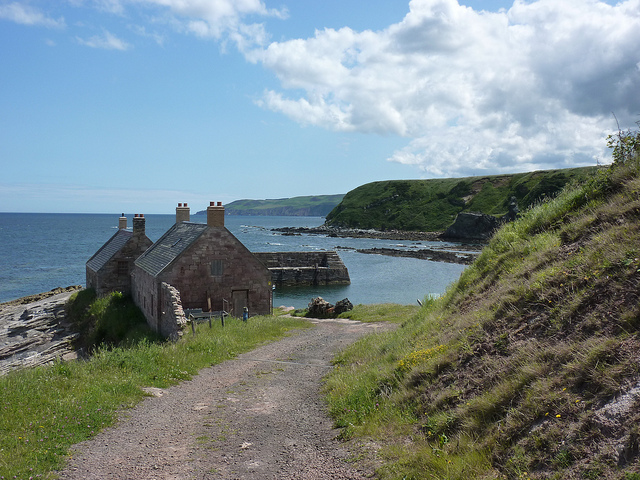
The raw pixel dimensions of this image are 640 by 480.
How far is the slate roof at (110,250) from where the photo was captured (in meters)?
33.2

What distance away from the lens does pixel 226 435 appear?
348 inches

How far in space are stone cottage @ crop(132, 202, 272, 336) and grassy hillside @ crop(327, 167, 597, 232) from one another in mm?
121171

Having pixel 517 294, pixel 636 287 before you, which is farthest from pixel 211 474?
pixel 636 287

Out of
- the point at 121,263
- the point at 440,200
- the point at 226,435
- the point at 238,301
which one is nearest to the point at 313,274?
the point at 121,263

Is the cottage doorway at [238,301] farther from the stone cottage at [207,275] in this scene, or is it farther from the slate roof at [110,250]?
the slate roof at [110,250]

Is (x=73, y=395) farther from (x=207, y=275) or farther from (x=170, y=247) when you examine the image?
(x=170, y=247)

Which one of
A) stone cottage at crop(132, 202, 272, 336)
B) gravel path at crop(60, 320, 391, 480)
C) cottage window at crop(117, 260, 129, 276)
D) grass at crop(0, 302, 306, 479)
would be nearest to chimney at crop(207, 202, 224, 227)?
stone cottage at crop(132, 202, 272, 336)

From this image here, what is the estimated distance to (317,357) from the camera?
16344 millimetres

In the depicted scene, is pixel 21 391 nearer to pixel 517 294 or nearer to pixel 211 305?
pixel 517 294

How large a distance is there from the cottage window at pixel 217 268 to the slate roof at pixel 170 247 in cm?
177

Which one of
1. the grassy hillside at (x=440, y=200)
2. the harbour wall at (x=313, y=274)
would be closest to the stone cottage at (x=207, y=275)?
the harbour wall at (x=313, y=274)

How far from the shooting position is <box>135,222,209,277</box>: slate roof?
25203 millimetres

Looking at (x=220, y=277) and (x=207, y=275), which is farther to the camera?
(x=220, y=277)

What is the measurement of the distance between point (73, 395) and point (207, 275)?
15.6 m
